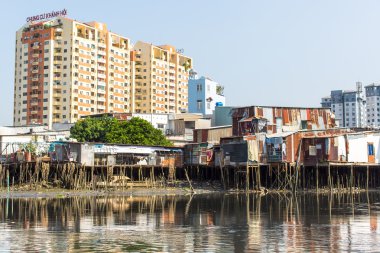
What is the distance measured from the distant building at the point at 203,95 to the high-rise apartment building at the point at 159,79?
3316 centimetres

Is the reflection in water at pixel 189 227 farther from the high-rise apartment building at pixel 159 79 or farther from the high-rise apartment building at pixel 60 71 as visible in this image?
the high-rise apartment building at pixel 159 79

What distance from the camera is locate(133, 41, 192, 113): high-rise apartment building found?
156m

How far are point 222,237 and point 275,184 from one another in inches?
1630

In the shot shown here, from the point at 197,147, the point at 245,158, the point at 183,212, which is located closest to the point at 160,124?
the point at 197,147

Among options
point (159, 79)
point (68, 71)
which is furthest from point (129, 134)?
point (159, 79)

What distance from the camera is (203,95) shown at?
12150 cm

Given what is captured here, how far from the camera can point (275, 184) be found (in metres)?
67.1

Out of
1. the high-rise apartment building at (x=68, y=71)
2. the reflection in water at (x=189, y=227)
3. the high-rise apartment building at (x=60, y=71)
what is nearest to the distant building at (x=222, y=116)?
the reflection in water at (x=189, y=227)

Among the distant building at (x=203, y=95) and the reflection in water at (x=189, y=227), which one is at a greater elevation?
the distant building at (x=203, y=95)

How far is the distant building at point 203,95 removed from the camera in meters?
121

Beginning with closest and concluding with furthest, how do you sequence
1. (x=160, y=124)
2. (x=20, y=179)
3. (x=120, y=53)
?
(x=20, y=179) → (x=160, y=124) → (x=120, y=53)

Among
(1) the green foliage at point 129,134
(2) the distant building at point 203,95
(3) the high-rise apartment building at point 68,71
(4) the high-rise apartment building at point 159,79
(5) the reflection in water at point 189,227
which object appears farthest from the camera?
(4) the high-rise apartment building at point 159,79

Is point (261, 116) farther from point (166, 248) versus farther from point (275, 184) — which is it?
point (166, 248)

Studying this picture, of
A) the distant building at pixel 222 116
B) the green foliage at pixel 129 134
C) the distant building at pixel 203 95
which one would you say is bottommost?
the green foliage at pixel 129 134
